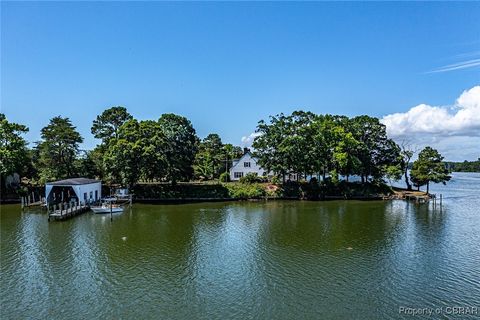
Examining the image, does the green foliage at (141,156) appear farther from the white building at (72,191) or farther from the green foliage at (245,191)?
the green foliage at (245,191)

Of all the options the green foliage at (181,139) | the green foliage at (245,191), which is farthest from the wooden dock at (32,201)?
the green foliage at (245,191)

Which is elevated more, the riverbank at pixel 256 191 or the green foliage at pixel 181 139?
the green foliage at pixel 181 139

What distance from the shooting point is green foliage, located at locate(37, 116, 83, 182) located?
4802cm

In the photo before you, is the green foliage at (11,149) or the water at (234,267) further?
the green foliage at (11,149)

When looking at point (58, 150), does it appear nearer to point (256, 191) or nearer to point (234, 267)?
point (256, 191)

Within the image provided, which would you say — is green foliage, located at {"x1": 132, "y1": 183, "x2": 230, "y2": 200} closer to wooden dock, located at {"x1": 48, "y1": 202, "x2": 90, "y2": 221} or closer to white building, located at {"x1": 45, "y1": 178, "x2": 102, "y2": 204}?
white building, located at {"x1": 45, "y1": 178, "x2": 102, "y2": 204}

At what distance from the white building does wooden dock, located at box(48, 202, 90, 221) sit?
1.29 meters

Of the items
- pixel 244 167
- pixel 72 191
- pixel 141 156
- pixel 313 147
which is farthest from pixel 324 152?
pixel 72 191

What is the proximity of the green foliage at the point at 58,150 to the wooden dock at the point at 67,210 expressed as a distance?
503 inches

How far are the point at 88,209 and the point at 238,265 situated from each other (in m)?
26.1

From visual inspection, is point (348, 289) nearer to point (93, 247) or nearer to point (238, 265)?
point (238, 265)

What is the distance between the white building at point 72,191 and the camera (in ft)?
126

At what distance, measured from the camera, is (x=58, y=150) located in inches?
1925

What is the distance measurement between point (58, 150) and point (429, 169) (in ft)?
187
